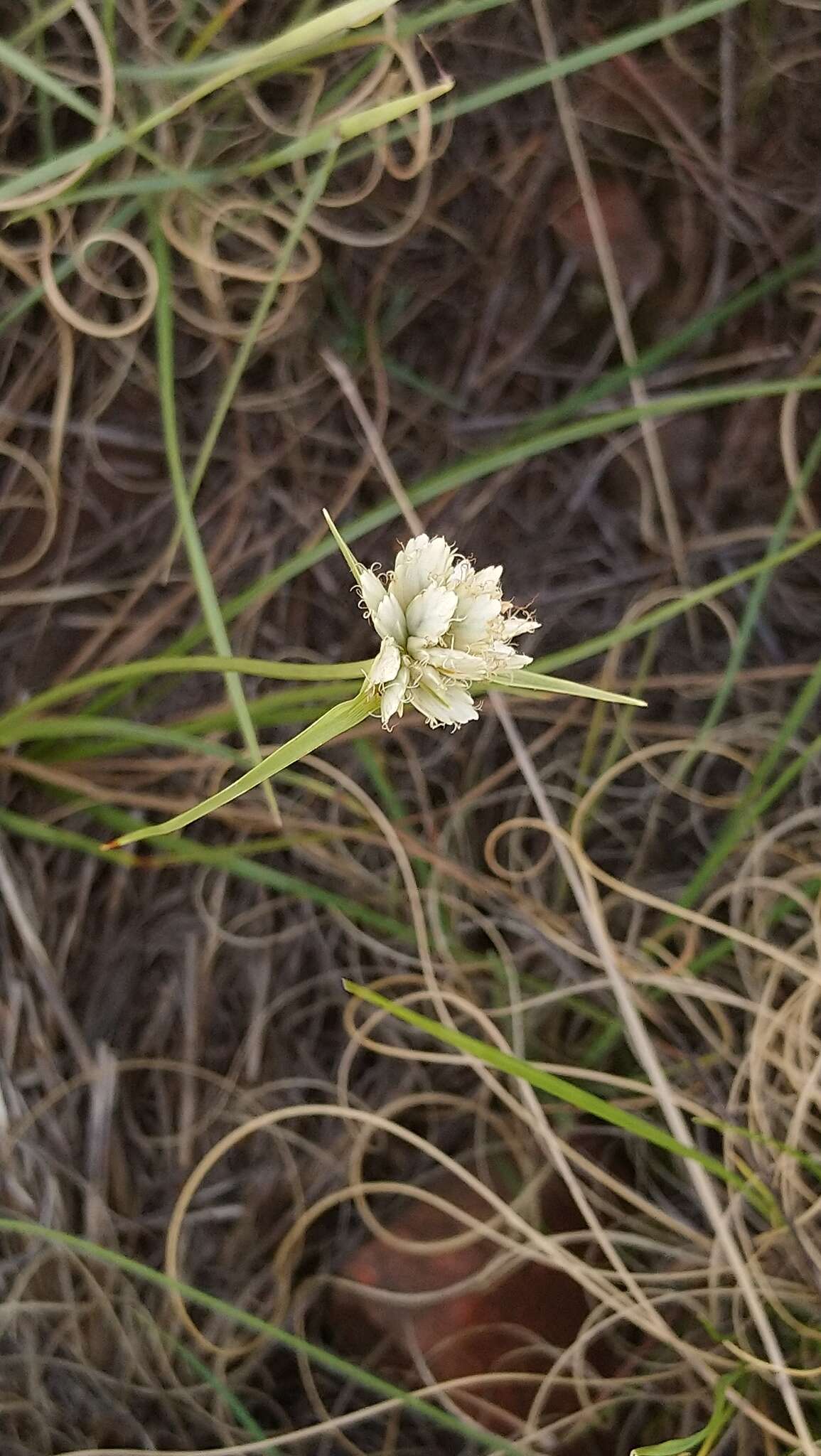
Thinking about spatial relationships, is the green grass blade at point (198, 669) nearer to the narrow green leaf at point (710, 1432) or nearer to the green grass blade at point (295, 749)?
the green grass blade at point (295, 749)

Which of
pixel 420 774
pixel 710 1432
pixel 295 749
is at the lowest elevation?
pixel 710 1432

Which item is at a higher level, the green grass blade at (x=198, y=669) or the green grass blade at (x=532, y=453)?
the green grass blade at (x=532, y=453)

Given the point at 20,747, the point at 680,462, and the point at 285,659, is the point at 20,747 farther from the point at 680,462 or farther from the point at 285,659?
the point at 680,462

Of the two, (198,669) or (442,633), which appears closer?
(442,633)

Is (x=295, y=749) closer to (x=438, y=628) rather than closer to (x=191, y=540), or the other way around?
(x=438, y=628)

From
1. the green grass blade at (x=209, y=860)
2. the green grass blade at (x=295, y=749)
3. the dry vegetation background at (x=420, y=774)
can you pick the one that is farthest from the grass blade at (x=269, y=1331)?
the green grass blade at (x=295, y=749)

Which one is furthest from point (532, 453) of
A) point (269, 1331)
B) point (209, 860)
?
point (269, 1331)

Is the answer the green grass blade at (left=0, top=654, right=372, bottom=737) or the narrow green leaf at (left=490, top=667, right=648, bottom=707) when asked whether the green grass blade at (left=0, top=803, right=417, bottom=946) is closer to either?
the green grass blade at (left=0, top=654, right=372, bottom=737)
